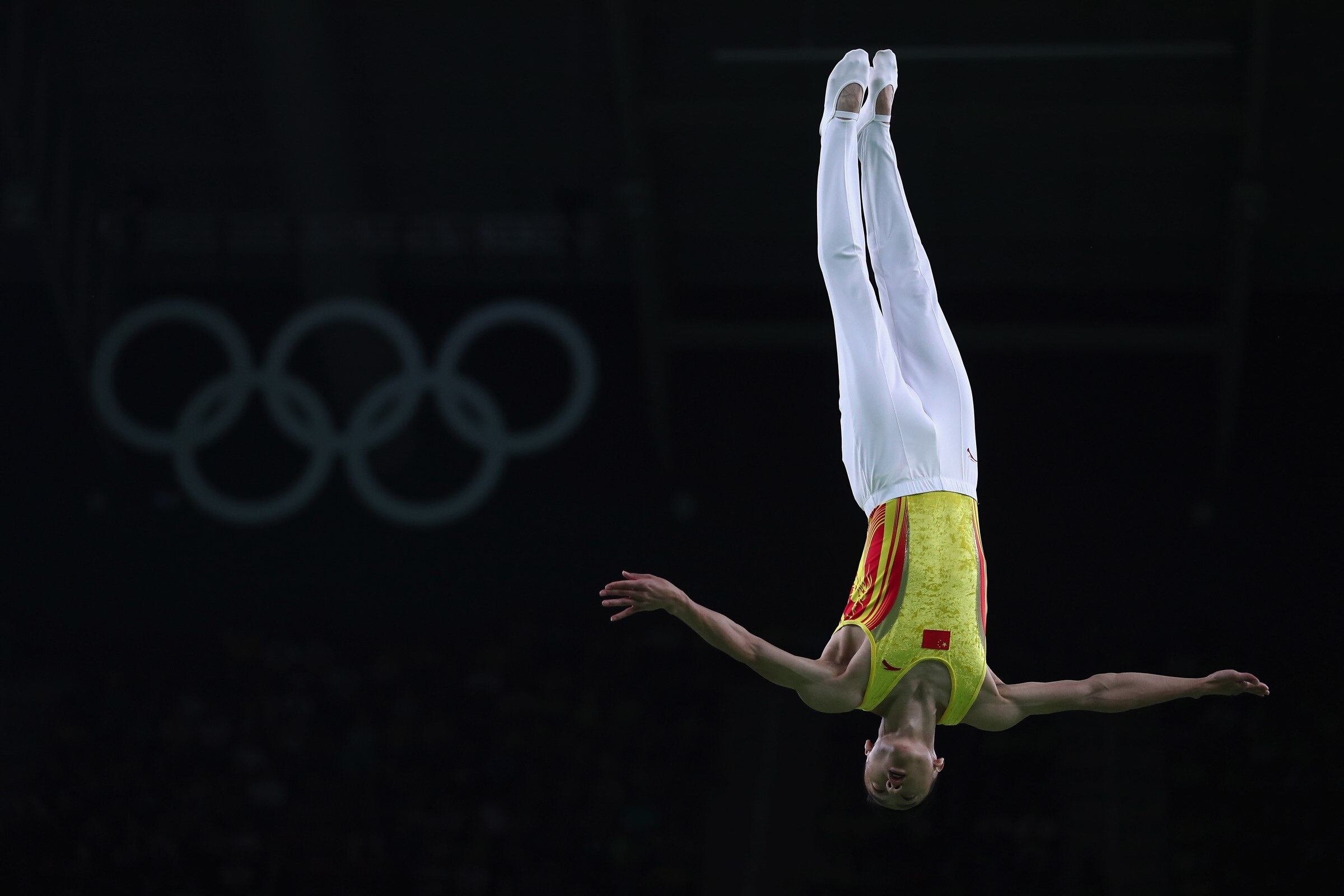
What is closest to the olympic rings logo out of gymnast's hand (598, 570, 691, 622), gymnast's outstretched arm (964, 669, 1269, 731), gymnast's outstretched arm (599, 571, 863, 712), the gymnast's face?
gymnast's outstretched arm (964, 669, 1269, 731)

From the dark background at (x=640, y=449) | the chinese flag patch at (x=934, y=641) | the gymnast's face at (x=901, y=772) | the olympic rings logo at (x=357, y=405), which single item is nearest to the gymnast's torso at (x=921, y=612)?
the chinese flag patch at (x=934, y=641)

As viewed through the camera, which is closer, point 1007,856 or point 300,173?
point 1007,856

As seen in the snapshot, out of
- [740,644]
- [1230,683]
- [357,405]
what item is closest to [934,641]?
[740,644]

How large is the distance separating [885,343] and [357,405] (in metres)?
10.7

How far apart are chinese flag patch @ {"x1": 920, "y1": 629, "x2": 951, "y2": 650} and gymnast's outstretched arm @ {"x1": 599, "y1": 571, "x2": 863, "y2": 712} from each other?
41 cm

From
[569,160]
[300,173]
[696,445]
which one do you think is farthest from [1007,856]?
[300,173]

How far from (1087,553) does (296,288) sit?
391 inches

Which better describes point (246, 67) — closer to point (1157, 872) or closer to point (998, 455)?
point (998, 455)

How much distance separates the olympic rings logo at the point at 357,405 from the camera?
16891mm

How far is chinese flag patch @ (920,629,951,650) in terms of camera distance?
720 centimetres

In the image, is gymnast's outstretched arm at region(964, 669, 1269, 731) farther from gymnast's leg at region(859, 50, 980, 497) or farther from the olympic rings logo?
the olympic rings logo

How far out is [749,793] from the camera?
1648 centimetres

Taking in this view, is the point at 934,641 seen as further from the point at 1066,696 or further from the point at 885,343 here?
the point at 885,343

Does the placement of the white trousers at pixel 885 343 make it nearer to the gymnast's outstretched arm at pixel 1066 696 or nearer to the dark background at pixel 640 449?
the gymnast's outstretched arm at pixel 1066 696
